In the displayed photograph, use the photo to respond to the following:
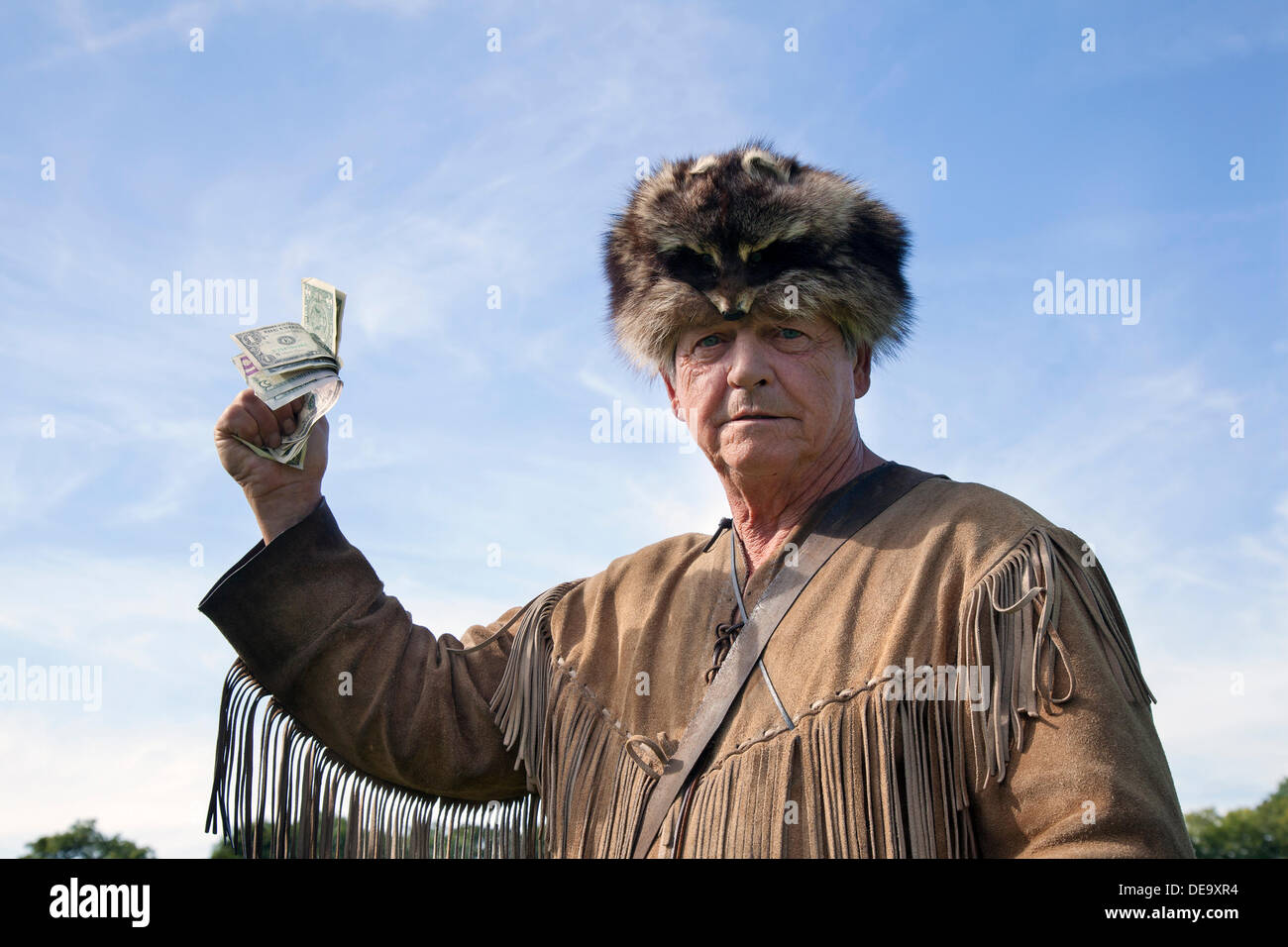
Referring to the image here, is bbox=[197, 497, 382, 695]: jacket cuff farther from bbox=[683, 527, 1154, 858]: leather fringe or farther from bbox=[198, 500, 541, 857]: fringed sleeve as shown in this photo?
bbox=[683, 527, 1154, 858]: leather fringe

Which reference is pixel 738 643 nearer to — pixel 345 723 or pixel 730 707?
pixel 730 707

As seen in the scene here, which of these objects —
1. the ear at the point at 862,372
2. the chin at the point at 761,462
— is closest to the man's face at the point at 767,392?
the chin at the point at 761,462

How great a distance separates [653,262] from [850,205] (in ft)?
1.94

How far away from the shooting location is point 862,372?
348 centimetres

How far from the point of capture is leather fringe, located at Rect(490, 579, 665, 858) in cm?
301

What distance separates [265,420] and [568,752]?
1.25 meters

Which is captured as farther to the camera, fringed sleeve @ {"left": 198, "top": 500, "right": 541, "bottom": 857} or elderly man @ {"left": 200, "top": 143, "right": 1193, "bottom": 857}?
fringed sleeve @ {"left": 198, "top": 500, "right": 541, "bottom": 857}

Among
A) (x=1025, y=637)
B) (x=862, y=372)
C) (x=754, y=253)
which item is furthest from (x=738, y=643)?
(x=754, y=253)

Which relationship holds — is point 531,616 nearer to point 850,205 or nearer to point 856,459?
point 856,459

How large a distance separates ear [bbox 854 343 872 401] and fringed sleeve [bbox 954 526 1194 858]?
32.3 inches

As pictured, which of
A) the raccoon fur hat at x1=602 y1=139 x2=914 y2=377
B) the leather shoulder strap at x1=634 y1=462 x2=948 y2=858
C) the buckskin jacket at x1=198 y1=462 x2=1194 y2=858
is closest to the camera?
the buckskin jacket at x1=198 y1=462 x2=1194 y2=858

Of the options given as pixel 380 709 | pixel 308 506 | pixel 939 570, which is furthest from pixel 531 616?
pixel 939 570

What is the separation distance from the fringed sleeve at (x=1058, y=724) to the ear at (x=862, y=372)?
2.69 ft

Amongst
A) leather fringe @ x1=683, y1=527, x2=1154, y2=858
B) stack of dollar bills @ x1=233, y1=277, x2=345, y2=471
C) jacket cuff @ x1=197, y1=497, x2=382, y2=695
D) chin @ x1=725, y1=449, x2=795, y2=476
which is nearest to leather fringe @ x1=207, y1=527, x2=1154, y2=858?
leather fringe @ x1=683, y1=527, x2=1154, y2=858
